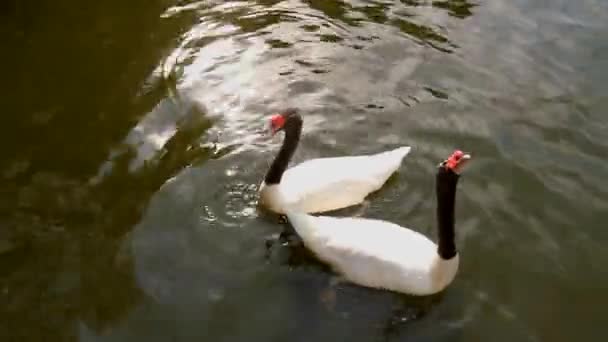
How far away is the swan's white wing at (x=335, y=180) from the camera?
462cm

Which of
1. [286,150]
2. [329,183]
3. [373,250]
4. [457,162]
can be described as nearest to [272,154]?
[286,150]

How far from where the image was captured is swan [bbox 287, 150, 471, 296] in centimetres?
394

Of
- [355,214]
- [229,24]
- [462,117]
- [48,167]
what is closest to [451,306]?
[355,214]

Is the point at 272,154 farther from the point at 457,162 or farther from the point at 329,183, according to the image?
the point at 457,162

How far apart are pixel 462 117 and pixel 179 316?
2.65 meters

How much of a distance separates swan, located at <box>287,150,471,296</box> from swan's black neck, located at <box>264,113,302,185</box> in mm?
385

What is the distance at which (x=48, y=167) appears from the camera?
5.08 m

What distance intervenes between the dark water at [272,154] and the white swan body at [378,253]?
0.42 ft

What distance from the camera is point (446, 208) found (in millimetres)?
3924

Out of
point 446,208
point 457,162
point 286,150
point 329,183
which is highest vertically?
point 457,162

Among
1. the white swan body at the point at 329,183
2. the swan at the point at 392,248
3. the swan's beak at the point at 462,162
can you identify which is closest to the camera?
the swan's beak at the point at 462,162

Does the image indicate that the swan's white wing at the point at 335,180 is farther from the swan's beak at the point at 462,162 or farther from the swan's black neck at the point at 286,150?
the swan's beak at the point at 462,162

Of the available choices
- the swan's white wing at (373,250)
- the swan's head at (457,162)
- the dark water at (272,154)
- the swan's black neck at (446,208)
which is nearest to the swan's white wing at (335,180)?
the dark water at (272,154)

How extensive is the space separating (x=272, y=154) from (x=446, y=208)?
162cm
